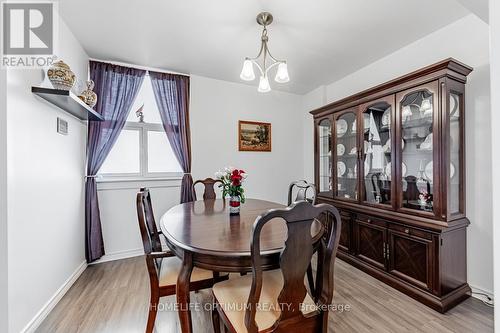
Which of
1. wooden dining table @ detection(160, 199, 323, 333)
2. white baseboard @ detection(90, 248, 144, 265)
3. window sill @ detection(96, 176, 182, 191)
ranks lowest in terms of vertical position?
white baseboard @ detection(90, 248, 144, 265)

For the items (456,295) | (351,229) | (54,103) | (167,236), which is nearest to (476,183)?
(456,295)

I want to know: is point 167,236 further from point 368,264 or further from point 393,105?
point 393,105

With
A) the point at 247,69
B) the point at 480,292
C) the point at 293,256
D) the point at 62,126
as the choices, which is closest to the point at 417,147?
the point at 480,292

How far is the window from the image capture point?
300cm

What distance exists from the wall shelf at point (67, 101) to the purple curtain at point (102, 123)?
0.24m

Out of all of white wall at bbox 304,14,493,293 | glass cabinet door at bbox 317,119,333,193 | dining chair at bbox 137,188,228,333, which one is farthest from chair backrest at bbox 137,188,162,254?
white wall at bbox 304,14,493,293

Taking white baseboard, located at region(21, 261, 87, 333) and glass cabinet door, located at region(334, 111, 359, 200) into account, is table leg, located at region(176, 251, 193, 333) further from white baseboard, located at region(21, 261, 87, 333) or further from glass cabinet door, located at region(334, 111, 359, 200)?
glass cabinet door, located at region(334, 111, 359, 200)

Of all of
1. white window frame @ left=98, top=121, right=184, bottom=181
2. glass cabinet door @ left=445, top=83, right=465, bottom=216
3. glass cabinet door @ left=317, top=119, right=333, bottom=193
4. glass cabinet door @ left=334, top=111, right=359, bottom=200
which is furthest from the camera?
glass cabinet door @ left=317, top=119, right=333, bottom=193

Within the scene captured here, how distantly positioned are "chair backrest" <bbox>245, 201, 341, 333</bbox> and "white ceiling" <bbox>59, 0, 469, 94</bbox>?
5.96ft

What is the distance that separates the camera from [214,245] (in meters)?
1.18

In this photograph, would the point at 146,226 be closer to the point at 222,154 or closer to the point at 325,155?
the point at 222,154

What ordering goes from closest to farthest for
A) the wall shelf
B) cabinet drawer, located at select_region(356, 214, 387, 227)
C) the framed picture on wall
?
the wall shelf, cabinet drawer, located at select_region(356, 214, 387, 227), the framed picture on wall

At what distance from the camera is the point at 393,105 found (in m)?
2.25

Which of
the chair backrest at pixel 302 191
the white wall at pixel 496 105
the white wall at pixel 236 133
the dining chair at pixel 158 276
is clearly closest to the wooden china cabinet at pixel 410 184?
the chair backrest at pixel 302 191
